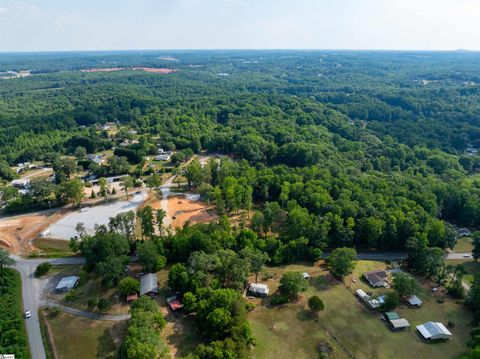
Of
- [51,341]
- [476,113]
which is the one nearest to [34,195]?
[51,341]

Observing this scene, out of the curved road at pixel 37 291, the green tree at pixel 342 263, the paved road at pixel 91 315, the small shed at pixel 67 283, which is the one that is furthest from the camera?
the green tree at pixel 342 263

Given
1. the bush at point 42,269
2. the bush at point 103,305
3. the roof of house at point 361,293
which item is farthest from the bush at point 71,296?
the roof of house at point 361,293

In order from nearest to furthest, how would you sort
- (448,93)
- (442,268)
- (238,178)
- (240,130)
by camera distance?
(442,268) → (238,178) → (240,130) → (448,93)

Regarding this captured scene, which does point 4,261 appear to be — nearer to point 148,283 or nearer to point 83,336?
point 83,336

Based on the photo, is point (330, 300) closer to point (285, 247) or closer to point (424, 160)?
point (285, 247)

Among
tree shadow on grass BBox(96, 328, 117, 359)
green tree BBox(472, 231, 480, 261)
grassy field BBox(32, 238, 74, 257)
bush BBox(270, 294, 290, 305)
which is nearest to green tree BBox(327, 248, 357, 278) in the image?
bush BBox(270, 294, 290, 305)

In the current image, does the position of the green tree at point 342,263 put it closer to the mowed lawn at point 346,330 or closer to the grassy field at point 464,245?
the mowed lawn at point 346,330
